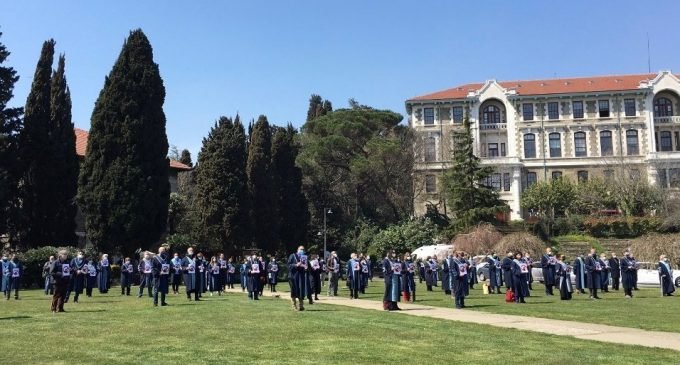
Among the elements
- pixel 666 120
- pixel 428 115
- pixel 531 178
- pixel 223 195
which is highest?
pixel 428 115

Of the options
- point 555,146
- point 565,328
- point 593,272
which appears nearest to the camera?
point 565,328

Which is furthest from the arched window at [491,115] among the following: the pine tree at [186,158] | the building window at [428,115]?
the pine tree at [186,158]

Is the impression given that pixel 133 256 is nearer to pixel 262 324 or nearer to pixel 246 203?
pixel 246 203

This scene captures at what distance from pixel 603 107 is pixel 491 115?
44.8 feet

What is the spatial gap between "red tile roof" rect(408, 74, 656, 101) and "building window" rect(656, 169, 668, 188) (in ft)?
38.8

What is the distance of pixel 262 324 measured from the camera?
13.7 meters

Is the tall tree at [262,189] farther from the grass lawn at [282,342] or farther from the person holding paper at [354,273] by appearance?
the grass lawn at [282,342]

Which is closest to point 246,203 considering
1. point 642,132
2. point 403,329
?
point 403,329

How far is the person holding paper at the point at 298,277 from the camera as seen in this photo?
690 inches

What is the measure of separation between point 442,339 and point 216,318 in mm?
6304

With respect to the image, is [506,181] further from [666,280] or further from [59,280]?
[59,280]

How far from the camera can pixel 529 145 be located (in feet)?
254

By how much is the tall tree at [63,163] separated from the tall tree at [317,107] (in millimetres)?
40264

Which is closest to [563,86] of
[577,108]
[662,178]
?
[577,108]
